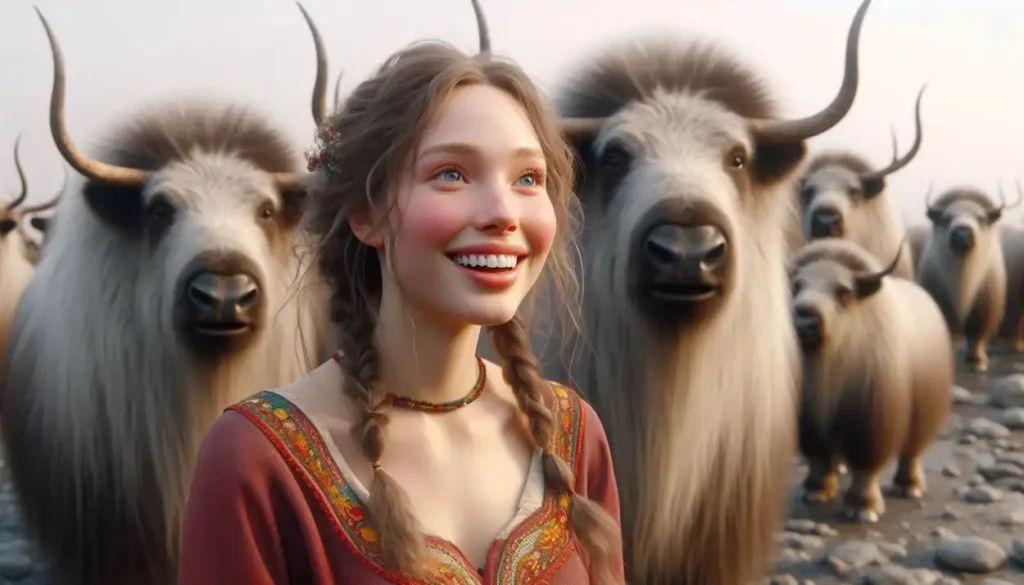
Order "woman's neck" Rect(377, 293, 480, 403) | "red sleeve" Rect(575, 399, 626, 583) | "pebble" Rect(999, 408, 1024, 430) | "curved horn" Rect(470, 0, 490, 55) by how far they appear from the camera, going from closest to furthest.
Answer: "woman's neck" Rect(377, 293, 480, 403), "red sleeve" Rect(575, 399, 626, 583), "curved horn" Rect(470, 0, 490, 55), "pebble" Rect(999, 408, 1024, 430)

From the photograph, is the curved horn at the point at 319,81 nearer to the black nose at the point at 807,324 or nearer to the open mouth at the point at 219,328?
the open mouth at the point at 219,328

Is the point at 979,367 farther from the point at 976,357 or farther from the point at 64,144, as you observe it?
the point at 64,144

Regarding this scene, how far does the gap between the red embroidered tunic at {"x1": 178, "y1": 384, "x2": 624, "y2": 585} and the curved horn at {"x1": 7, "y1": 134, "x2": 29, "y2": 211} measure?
3.50ft

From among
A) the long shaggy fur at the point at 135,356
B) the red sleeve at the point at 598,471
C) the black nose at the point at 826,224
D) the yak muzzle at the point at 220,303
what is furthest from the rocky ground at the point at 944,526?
the red sleeve at the point at 598,471

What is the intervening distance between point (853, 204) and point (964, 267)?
0.92ft

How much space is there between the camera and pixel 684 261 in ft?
5.03

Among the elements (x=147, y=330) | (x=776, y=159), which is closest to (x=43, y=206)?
(x=147, y=330)

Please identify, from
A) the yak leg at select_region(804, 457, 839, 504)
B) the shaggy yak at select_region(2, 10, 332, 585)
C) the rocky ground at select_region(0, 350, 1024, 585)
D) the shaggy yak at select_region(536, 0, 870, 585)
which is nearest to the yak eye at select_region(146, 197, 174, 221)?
the shaggy yak at select_region(2, 10, 332, 585)

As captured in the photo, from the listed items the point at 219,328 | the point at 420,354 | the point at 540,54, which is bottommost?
the point at 219,328

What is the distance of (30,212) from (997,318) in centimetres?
186

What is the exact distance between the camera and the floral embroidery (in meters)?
0.73

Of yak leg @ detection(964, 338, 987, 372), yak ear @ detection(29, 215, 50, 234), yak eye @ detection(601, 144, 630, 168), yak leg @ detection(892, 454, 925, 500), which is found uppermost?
yak eye @ detection(601, 144, 630, 168)

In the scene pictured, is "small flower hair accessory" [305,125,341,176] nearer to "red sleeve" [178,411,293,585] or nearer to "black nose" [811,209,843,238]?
"red sleeve" [178,411,293,585]

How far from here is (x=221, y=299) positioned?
61.1 inches
